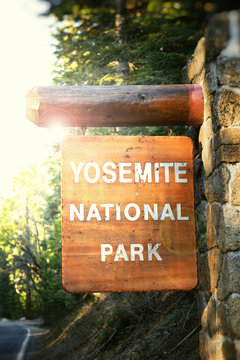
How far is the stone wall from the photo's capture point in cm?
276

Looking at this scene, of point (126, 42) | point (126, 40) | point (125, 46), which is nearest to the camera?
point (126, 40)

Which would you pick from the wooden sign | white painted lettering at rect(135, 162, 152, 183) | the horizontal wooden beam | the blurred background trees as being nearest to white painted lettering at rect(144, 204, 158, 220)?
the wooden sign

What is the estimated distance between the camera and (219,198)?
2.95m

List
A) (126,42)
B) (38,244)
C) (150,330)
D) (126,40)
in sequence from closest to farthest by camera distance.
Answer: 1. (126,40)
2. (126,42)
3. (150,330)
4. (38,244)

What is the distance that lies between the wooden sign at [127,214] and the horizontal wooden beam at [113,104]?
0.70 ft

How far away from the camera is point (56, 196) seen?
18.0m

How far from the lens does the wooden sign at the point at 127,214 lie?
300 cm

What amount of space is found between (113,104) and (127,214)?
790mm

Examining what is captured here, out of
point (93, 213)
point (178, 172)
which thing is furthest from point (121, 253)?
point (178, 172)

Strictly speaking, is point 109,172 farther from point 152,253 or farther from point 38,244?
point 38,244

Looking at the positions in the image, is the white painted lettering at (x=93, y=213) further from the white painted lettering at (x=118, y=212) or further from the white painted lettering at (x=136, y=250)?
the white painted lettering at (x=136, y=250)

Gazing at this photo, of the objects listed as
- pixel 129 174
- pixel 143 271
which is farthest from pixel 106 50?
pixel 143 271

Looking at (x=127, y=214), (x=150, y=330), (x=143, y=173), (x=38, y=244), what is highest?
(x=143, y=173)

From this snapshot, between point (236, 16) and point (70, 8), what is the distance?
3.06ft
